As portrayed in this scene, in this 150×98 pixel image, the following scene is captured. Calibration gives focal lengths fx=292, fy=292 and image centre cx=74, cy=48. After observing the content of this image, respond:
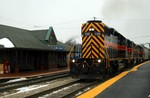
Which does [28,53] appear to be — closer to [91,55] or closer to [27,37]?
[27,37]

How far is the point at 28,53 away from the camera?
34.7 meters

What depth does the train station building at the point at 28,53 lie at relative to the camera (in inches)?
1186

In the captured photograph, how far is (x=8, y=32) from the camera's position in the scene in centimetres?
3425

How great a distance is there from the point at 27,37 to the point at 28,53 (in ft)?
12.3

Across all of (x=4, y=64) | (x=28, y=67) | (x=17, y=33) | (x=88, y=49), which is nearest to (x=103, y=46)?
(x=88, y=49)

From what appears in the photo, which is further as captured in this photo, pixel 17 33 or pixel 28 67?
pixel 17 33

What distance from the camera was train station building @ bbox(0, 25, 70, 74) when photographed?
3012 centimetres

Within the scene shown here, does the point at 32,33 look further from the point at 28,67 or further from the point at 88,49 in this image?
the point at 88,49

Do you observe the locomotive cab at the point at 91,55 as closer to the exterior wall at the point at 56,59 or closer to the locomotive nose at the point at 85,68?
the locomotive nose at the point at 85,68

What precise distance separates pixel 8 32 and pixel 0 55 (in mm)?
4921

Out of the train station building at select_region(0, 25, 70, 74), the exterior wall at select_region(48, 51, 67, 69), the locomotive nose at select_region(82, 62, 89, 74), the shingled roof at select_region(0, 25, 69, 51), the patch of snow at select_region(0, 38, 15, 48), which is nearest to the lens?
the locomotive nose at select_region(82, 62, 89, 74)

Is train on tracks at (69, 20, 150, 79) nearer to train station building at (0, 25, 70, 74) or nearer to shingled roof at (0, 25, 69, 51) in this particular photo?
train station building at (0, 25, 70, 74)

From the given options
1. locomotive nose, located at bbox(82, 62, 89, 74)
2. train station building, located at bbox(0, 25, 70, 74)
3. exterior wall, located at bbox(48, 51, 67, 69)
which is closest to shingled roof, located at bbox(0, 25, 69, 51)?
train station building, located at bbox(0, 25, 70, 74)

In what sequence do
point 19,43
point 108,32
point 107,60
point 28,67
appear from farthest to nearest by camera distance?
point 28,67 < point 19,43 < point 108,32 < point 107,60
